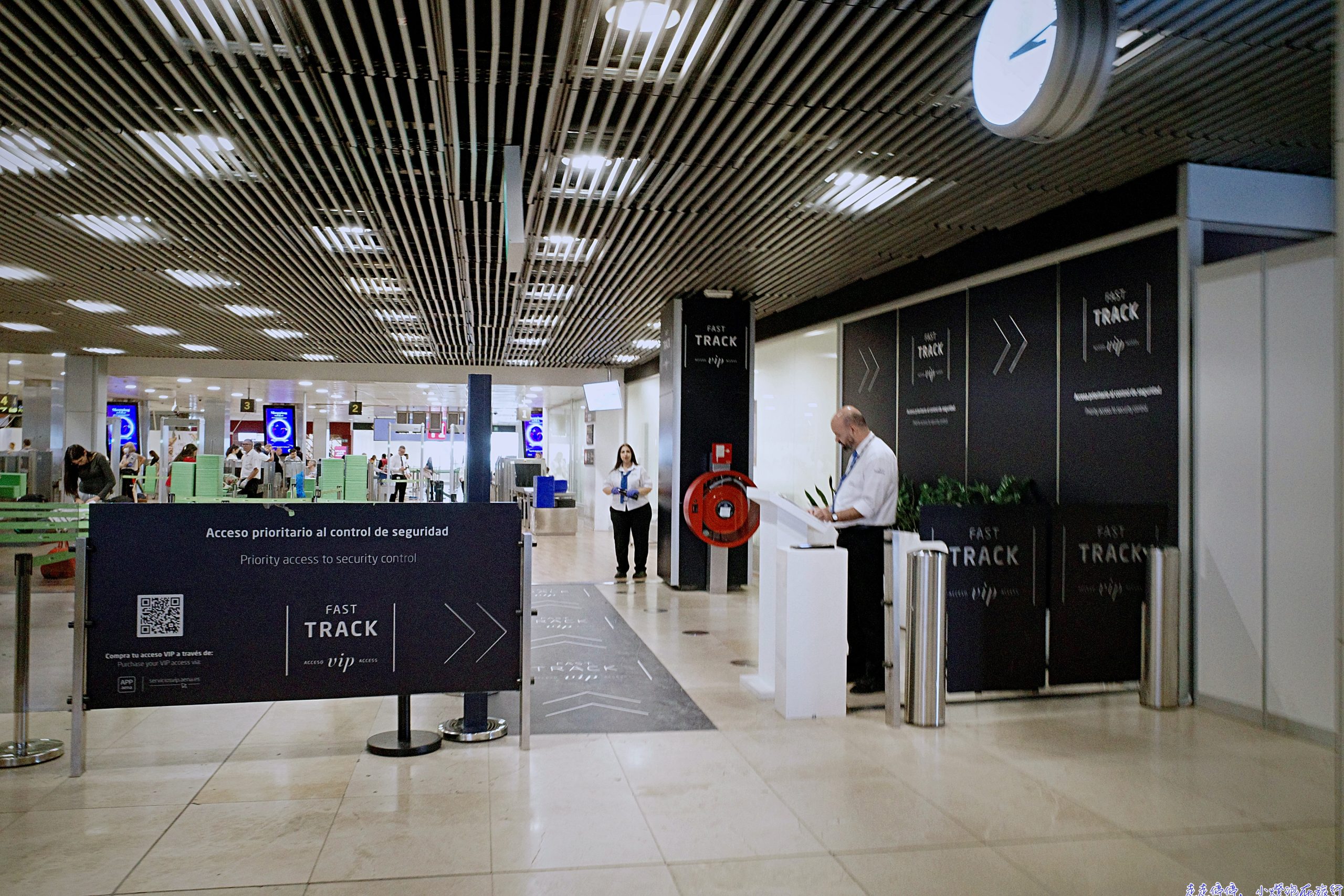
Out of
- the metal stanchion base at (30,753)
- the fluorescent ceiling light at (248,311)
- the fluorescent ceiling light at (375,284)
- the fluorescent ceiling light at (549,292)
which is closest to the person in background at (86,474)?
the fluorescent ceiling light at (248,311)

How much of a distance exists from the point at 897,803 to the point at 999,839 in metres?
0.44

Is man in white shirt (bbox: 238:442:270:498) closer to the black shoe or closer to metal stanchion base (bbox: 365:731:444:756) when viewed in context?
metal stanchion base (bbox: 365:731:444:756)

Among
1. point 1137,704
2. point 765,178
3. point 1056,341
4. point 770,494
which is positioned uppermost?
point 765,178

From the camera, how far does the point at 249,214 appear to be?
22.9ft

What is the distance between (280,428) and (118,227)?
1813cm

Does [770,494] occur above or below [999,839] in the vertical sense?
above

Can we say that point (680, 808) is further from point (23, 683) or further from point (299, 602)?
point (23, 683)

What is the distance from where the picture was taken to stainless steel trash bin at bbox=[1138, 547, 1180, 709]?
5098 mm

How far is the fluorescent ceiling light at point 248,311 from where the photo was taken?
37.2ft

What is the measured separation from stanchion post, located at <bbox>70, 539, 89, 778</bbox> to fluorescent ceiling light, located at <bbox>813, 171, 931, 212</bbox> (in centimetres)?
463

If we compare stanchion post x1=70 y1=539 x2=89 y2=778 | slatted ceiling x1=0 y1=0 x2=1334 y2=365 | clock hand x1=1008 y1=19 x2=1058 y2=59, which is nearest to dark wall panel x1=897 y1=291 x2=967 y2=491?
slatted ceiling x1=0 y1=0 x2=1334 y2=365

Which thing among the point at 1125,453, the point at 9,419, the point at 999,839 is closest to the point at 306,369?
the point at 9,419

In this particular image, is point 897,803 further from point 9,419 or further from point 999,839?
point 9,419

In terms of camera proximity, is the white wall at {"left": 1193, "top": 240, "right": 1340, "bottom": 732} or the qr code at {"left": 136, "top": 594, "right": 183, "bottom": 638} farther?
the white wall at {"left": 1193, "top": 240, "right": 1340, "bottom": 732}
